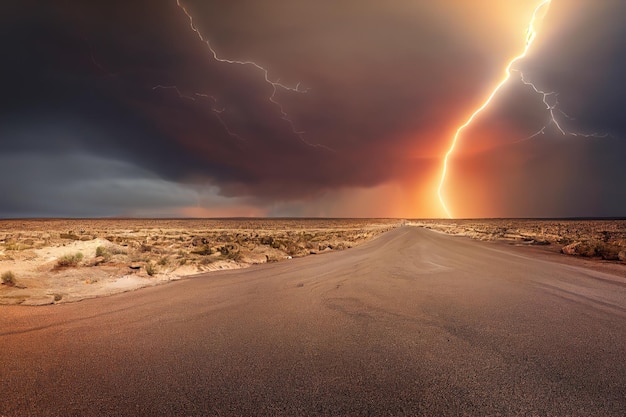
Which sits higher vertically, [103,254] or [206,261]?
[103,254]

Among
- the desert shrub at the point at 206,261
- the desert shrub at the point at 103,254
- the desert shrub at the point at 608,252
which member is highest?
the desert shrub at the point at 608,252

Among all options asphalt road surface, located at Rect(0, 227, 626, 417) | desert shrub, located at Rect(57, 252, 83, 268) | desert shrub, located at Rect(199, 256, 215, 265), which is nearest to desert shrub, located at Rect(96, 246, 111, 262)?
desert shrub, located at Rect(57, 252, 83, 268)

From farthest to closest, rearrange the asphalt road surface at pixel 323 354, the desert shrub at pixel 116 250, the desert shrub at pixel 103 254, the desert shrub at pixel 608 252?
the desert shrub at pixel 116 250 → the desert shrub at pixel 608 252 → the desert shrub at pixel 103 254 → the asphalt road surface at pixel 323 354

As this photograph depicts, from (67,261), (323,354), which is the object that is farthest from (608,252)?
(67,261)

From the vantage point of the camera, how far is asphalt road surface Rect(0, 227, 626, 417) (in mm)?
2945

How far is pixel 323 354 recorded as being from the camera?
161 inches

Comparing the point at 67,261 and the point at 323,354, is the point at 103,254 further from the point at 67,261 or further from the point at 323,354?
the point at 323,354

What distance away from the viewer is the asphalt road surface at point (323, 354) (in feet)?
9.66

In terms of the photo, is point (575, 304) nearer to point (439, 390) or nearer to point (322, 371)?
point (439, 390)

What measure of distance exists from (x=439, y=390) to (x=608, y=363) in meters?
2.25

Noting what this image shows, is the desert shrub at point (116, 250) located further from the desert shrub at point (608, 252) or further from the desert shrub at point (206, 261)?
the desert shrub at point (608, 252)

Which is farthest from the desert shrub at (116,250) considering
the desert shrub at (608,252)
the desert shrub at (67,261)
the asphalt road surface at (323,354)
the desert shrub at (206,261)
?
the desert shrub at (608,252)

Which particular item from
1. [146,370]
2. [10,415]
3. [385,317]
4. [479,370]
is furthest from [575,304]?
[10,415]

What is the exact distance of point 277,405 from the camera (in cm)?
290
